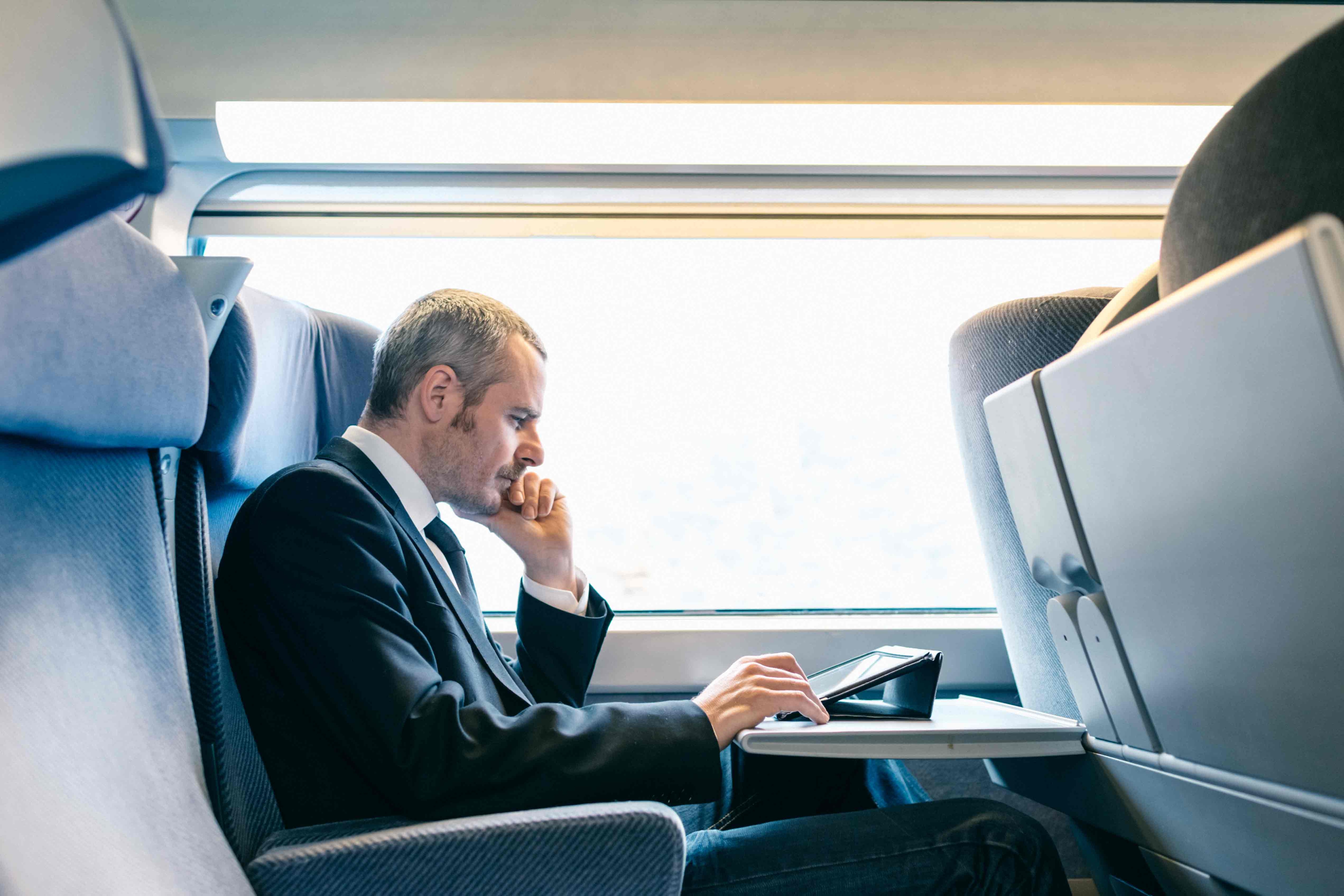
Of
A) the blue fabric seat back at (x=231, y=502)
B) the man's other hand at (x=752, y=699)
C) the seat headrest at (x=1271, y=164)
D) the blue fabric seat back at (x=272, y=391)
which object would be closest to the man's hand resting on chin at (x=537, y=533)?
the blue fabric seat back at (x=272, y=391)

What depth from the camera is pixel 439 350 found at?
1550mm

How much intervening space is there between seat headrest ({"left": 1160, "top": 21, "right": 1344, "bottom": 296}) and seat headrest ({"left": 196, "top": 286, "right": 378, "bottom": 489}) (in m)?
1.04

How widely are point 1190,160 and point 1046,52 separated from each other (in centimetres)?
149

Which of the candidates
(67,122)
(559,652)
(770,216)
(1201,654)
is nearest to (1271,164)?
(1201,654)

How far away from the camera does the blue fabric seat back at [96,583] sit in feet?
2.24

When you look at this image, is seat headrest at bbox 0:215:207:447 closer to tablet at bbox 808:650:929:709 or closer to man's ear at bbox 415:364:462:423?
man's ear at bbox 415:364:462:423

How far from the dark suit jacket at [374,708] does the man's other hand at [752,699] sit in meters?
Answer: 0.03

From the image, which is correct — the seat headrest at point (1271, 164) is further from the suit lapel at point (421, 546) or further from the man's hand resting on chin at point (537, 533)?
the man's hand resting on chin at point (537, 533)

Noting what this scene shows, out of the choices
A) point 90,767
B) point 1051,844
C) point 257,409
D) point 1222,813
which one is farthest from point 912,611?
point 90,767

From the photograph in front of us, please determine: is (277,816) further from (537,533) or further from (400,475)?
(537,533)

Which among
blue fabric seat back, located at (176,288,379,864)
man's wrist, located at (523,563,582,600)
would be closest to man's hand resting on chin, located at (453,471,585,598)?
man's wrist, located at (523,563,582,600)

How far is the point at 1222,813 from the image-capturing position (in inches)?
35.8

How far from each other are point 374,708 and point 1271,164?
1.02 meters

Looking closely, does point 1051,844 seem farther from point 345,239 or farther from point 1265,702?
point 345,239
